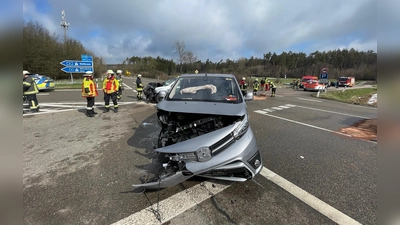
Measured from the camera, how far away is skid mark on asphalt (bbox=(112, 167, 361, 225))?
2.20m

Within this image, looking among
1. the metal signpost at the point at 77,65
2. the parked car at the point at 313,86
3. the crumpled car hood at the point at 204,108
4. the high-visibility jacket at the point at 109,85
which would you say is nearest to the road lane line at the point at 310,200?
the crumpled car hood at the point at 204,108

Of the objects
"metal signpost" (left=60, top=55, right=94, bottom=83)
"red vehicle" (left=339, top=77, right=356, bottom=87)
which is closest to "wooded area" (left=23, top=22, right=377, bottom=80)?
"red vehicle" (left=339, top=77, right=356, bottom=87)

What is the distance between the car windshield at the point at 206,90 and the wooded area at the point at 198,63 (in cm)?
2734

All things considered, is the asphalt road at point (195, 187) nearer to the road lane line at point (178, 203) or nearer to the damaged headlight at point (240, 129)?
the road lane line at point (178, 203)

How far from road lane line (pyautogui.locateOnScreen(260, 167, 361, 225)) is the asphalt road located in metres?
0.01

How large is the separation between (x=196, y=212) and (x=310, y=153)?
319cm

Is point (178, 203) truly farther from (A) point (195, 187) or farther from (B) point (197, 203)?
(A) point (195, 187)

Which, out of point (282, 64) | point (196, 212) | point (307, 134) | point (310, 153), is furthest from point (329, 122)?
point (282, 64)

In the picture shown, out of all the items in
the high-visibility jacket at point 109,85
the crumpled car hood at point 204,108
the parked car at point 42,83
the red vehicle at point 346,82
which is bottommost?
the crumpled car hood at point 204,108

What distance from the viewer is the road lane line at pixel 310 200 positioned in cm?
220

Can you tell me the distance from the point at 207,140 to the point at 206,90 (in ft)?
5.71

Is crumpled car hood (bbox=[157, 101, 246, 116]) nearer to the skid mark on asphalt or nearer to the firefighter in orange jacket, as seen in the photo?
the skid mark on asphalt

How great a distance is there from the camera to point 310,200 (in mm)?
2535

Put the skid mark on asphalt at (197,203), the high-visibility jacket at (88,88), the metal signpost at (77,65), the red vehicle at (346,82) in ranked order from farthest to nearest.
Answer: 1. the red vehicle at (346,82)
2. the metal signpost at (77,65)
3. the high-visibility jacket at (88,88)
4. the skid mark on asphalt at (197,203)
